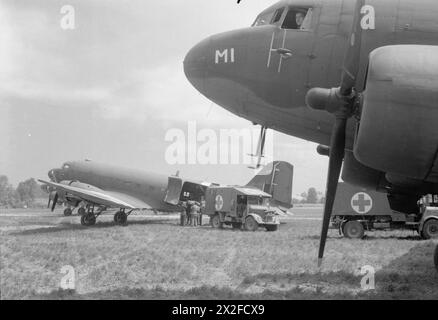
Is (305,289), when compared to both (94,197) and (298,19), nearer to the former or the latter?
(298,19)

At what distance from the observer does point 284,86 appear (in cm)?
888

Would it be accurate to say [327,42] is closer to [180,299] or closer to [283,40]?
[283,40]

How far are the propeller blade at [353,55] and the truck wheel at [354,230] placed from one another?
1408 cm

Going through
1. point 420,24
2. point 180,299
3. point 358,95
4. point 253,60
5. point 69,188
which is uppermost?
point 420,24

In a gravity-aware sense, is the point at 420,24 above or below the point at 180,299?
above

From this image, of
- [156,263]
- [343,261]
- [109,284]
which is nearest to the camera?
[109,284]

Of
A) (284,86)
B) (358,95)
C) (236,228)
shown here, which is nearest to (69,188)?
(236,228)

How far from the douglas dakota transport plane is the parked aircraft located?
18.5 meters

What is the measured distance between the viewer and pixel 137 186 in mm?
31062

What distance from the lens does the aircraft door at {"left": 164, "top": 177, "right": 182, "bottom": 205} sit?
31.0m

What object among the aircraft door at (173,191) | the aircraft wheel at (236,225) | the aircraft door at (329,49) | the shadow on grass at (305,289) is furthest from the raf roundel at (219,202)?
the aircraft door at (329,49)

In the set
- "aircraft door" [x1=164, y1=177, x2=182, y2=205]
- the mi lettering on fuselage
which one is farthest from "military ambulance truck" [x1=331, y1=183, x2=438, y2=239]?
"aircraft door" [x1=164, y1=177, x2=182, y2=205]

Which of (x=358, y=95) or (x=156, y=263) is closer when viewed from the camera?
(x=358, y=95)

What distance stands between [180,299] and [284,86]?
4.59 m
